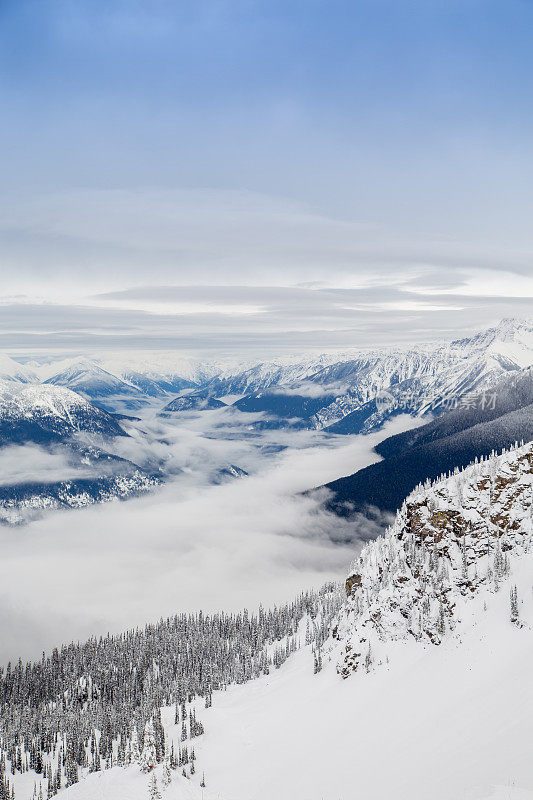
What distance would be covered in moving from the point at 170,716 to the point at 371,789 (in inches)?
4599

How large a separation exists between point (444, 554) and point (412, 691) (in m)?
36.9

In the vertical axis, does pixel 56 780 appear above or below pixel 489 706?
below

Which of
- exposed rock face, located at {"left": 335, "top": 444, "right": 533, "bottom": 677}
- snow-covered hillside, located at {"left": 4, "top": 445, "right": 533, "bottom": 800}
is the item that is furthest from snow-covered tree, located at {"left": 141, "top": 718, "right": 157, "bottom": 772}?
exposed rock face, located at {"left": 335, "top": 444, "right": 533, "bottom": 677}

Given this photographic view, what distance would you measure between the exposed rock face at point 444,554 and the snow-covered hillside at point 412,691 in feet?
1.19

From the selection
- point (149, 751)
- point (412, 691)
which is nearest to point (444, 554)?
point (412, 691)

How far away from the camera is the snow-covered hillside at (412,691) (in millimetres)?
73750

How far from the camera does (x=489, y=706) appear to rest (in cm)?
8062

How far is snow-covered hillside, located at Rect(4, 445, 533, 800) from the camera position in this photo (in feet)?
242

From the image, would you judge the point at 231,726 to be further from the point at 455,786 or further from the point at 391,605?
the point at 455,786

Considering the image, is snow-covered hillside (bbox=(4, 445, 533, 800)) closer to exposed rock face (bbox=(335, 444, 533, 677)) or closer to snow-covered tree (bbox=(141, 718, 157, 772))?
exposed rock face (bbox=(335, 444, 533, 677))

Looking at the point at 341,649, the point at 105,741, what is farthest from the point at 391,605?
the point at 105,741

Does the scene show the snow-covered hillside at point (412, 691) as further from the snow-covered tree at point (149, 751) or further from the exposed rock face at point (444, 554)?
the snow-covered tree at point (149, 751)

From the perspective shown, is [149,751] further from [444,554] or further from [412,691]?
[444,554]

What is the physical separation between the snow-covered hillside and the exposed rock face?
14.3 inches
